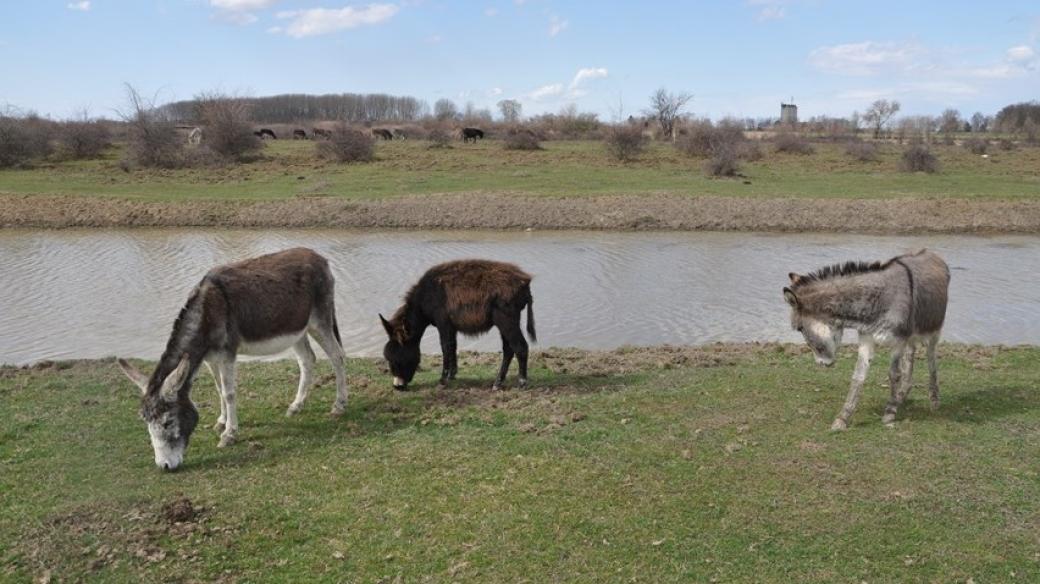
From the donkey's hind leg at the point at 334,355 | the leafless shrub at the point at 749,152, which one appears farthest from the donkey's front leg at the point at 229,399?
the leafless shrub at the point at 749,152

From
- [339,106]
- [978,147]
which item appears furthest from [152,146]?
[339,106]

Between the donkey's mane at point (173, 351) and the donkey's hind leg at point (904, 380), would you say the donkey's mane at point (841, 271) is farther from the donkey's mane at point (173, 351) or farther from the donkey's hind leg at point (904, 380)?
the donkey's mane at point (173, 351)

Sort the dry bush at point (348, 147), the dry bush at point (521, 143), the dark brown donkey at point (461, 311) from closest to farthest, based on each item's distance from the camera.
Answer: the dark brown donkey at point (461, 311) < the dry bush at point (348, 147) < the dry bush at point (521, 143)

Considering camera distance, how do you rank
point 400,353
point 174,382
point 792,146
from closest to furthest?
point 174,382
point 400,353
point 792,146

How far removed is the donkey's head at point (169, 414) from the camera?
7.68 m

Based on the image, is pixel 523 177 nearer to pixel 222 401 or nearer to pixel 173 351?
pixel 222 401

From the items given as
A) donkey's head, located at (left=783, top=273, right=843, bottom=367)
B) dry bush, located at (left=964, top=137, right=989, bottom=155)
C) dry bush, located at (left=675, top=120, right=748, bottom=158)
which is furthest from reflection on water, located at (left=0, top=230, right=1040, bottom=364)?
dry bush, located at (left=964, top=137, right=989, bottom=155)

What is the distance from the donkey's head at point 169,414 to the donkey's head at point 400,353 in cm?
302

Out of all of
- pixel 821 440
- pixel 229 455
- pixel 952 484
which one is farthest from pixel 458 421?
pixel 952 484

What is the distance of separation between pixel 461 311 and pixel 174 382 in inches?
147

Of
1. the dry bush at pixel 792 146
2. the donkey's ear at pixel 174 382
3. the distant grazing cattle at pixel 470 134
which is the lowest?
the donkey's ear at pixel 174 382

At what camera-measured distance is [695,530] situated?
631 cm

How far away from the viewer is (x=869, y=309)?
8438 millimetres

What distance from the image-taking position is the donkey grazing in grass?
7.77 metres
